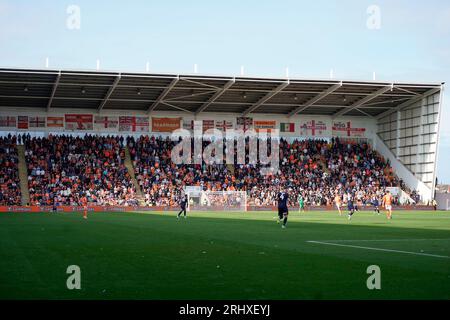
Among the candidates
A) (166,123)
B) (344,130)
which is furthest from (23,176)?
(344,130)

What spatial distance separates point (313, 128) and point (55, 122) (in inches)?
1118

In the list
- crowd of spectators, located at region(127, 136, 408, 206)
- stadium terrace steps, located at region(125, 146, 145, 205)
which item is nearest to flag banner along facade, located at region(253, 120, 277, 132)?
crowd of spectators, located at region(127, 136, 408, 206)

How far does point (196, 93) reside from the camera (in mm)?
68250

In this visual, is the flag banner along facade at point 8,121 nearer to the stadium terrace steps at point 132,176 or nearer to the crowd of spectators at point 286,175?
the stadium terrace steps at point 132,176

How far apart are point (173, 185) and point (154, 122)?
28.2 ft

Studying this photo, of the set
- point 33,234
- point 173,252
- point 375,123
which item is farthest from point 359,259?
point 375,123

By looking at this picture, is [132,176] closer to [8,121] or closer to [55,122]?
[55,122]

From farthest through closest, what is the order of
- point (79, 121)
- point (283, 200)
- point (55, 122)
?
point (79, 121), point (55, 122), point (283, 200)

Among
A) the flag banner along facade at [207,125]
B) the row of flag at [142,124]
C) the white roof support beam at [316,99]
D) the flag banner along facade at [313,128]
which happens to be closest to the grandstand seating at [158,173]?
the flag banner along facade at [313,128]

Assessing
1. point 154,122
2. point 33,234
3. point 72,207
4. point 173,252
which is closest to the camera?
point 173,252

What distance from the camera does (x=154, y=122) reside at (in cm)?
7425

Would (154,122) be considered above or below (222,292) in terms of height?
above
